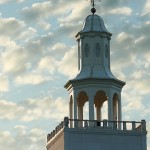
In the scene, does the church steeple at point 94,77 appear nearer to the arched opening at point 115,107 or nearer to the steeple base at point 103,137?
the arched opening at point 115,107

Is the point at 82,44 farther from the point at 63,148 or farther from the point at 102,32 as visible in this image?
the point at 63,148

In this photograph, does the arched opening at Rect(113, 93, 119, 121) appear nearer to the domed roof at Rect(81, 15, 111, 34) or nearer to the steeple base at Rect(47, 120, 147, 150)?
the steeple base at Rect(47, 120, 147, 150)

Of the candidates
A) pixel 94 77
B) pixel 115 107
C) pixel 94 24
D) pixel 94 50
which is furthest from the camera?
pixel 94 24

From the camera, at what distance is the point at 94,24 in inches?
2697

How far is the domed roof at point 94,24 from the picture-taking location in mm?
68062

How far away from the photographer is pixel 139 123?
6531 cm

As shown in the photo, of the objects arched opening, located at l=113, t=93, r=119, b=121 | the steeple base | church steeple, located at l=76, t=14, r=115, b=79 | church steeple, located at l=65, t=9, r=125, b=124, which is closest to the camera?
the steeple base

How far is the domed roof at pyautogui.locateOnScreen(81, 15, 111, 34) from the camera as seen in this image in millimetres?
68062

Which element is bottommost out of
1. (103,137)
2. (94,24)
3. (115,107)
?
(103,137)

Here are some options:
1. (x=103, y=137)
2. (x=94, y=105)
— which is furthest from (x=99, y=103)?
(x=103, y=137)

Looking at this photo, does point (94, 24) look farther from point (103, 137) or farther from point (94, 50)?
point (103, 137)

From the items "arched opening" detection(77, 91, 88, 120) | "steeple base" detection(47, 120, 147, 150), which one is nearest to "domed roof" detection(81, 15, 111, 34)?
"arched opening" detection(77, 91, 88, 120)

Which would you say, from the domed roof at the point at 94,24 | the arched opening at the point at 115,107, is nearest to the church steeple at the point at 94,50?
the domed roof at the point at 94,24

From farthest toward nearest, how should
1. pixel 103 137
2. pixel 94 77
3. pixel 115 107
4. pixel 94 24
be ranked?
1. pixel 94 24
2. pixel 115 107
3. pixel 94 77
4. pixel 103 137
